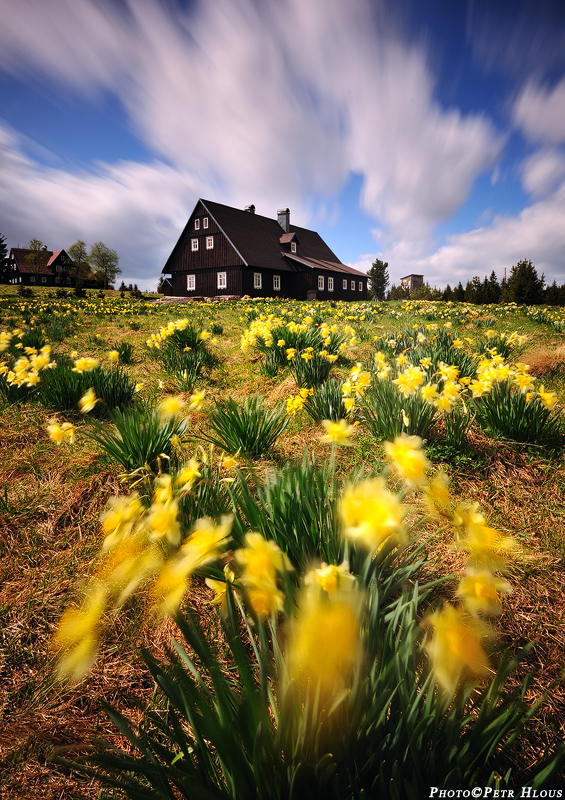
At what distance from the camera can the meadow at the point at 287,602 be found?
2.56 ft

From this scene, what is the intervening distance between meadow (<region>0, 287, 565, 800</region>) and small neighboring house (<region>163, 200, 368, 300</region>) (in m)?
24.4

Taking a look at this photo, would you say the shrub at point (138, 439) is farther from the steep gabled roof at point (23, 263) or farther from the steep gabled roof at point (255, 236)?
the steep gabled roof at point (23, 263)

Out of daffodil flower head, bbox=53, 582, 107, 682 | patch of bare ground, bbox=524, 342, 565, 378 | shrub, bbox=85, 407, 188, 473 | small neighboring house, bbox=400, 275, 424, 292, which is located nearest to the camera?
daffodil flower head, bbox=53, 582, 107, 682

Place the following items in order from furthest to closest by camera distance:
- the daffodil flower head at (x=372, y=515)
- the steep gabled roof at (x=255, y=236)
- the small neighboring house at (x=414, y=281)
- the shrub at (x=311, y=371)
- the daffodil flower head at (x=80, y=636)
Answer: the small neighboring house at (x=414, y=281)
the steep gabled roof at (x=255, y=236)
the shrub at (x=311, y=371)
the daffodil flower head at (x=80, y=636)
the daffodil flower head at (x=372, y=515)

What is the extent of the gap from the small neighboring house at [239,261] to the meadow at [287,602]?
2438cm

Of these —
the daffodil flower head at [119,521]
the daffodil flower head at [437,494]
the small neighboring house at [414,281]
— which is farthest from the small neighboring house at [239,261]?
the small neighboring house at [414,281]

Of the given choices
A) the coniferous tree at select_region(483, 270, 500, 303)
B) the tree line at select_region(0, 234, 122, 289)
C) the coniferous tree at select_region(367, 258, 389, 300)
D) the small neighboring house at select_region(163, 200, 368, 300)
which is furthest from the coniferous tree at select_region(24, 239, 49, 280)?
the coniferous tree at select_region(483, 270, 500, 303)

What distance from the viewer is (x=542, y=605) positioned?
1.47 m

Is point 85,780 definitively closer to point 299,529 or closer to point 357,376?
point 299,529

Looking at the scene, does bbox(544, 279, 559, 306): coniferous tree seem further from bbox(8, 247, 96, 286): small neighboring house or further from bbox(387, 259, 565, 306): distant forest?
bbox(8, 247, 96, 286): small neighboring house

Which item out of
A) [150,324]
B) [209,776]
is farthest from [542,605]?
[150,324]

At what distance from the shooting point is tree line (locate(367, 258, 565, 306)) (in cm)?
3017

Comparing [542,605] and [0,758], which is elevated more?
[542,605]

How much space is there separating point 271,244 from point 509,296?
24765 mm
